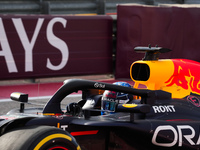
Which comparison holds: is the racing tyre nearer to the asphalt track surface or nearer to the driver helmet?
the driver helmet

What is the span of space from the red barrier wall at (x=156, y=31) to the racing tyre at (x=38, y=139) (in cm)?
752

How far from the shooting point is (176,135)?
486 cm

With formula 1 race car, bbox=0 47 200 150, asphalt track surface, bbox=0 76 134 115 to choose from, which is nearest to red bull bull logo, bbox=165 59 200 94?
formula 1 race car, bbox=0 47 200 150

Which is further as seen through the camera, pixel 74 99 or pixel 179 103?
pixel 74 99

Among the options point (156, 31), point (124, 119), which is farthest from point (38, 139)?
point (156, 31)

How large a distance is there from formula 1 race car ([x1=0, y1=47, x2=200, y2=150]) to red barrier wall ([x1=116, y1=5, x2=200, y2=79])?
5991mm

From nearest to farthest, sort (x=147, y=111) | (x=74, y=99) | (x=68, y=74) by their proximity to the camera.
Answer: (x=147, y=111) → (x=74, y=99) → (x=68, y=74)

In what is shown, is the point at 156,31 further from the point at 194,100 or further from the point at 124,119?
the point at 124,119

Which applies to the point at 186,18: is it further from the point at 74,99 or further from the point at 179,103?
the point at 179,103

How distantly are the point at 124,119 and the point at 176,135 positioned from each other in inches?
21.7

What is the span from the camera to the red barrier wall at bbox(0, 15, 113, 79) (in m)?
10.5

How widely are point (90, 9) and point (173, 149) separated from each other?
11243 mm

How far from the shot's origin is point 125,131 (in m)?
4.68

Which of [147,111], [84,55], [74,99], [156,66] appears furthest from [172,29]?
[147,111]
